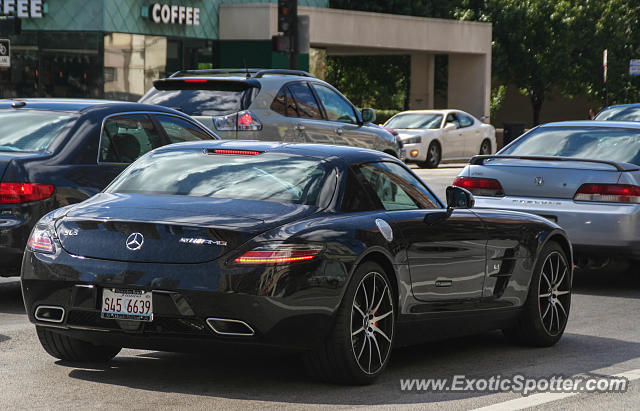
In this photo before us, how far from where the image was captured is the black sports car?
6.35 m

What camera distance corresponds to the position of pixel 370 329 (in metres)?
6.83

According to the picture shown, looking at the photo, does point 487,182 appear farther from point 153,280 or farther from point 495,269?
point 153,280

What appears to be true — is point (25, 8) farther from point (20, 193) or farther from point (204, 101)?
point (20, 193)

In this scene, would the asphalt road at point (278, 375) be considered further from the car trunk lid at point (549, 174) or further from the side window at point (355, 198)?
the car trunk lid at point (549, 174)

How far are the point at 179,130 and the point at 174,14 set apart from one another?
90.2 feet

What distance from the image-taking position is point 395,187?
766 cm

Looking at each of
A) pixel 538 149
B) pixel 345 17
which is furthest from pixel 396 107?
pixel 538 149

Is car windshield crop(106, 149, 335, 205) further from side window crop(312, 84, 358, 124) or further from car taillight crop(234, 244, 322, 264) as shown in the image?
side window crop(312, 84, 358, 124)

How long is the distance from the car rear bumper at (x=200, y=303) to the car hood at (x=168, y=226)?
7 cm

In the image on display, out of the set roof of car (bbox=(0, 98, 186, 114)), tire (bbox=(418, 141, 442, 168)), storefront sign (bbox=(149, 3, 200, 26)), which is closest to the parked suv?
roof of car (bbox=(0, 98, 186, 114))

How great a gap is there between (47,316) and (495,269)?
2824 millimetres

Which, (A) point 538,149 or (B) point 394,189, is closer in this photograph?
(B) point 394,189

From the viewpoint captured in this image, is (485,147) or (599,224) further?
(485,147)

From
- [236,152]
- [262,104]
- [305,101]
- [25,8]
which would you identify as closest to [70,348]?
[236,152]
